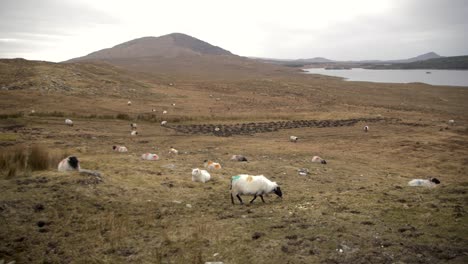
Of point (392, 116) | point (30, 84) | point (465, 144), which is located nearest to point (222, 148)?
point (465, 144)

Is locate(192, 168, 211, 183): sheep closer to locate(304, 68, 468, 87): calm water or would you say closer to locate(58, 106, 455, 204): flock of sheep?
locate(58, 106, 455, 204): flock of sheep

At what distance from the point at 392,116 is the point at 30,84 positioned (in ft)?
142

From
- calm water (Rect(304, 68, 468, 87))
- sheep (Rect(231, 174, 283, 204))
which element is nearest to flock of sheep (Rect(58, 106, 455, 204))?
sheep (Rect(231, 174, 283, 204))

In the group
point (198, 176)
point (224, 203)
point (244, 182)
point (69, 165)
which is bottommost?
point (224, 203)

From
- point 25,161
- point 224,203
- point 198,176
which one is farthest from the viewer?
point 198,176

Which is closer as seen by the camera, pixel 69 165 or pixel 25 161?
pixel 69 165

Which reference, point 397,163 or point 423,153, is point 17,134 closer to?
point 397,163

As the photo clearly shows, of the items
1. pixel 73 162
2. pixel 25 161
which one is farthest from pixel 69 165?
pixel 25 161

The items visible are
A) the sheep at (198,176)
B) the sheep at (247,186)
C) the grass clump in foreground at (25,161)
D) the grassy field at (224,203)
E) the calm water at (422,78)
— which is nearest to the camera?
the grassy field at (224,203)

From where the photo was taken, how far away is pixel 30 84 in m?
42.0

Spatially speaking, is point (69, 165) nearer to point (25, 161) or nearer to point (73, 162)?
point (73, 162)

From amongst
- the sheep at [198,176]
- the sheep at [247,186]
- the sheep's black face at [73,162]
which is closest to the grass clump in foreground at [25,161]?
the sheep's black face at [73,162]

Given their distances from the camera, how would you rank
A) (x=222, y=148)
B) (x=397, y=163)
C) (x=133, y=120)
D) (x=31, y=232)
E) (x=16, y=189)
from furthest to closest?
(x=133, y=120) < (x=222, y=148) < (x=397, y=163) < (x=16, y=189) < (x=31, y=232)

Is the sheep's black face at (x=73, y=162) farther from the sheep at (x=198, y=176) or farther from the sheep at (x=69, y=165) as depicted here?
the sheep at (x=198, y=176)
